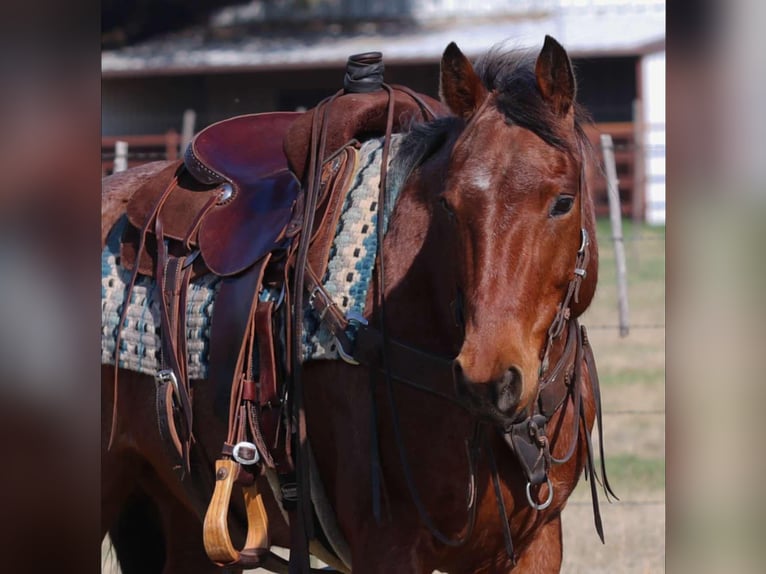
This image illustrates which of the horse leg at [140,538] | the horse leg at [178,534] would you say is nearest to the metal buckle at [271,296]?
the horse leg at [178,534]

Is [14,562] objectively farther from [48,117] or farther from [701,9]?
[701,9]

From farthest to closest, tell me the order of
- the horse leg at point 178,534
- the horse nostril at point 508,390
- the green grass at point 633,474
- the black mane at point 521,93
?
the green grass at point 633,474, the horse leg at point 178,534, the black mane at point 521,93, the horse nostril at point 508,390

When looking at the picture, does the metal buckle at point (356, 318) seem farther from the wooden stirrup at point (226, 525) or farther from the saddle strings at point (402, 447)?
the wooden stirrup at point (226, 525)

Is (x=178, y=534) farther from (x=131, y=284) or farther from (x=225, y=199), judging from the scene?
(x=225, y=199)

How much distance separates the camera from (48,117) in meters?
0.80

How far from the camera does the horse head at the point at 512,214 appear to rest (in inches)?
73.2

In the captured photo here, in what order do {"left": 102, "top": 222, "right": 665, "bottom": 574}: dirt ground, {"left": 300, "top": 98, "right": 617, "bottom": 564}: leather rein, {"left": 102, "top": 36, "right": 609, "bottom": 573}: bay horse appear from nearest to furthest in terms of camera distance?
{"left": 102, "top": 36, "right": 609, "bottom": 573}: bay horse, {"left": 300, "top": 98, "right": 617, "bottom": 564}: leather rein, {"left": 102, "top": 222, "right": 665, "bottom": 574}: dirt ground

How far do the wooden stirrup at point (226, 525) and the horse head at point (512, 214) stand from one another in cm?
93

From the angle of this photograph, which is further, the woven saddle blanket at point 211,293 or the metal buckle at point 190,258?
the metal buckle at point 190,258

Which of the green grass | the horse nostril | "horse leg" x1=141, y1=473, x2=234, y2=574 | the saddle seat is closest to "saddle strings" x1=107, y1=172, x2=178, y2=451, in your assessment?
the saddle seat

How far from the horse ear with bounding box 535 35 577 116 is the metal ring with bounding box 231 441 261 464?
1132 millimetres

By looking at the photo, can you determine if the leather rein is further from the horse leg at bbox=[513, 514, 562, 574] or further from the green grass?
the green grass

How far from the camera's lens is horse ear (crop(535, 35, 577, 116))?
2098 mm

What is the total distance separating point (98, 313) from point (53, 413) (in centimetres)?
9
